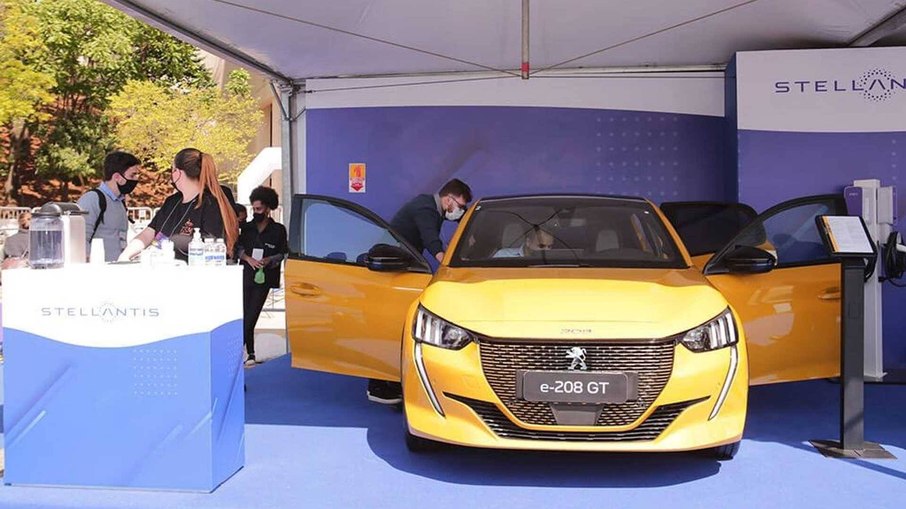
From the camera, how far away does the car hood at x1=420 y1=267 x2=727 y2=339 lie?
3.75 m

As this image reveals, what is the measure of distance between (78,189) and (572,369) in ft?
115

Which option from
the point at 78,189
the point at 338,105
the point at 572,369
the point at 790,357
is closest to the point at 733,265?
the point at 790,357

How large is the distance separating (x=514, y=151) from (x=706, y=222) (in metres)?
2.29

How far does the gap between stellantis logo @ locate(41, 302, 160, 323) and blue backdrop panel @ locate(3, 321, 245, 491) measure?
134 millimetres

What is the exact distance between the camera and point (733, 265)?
474cm

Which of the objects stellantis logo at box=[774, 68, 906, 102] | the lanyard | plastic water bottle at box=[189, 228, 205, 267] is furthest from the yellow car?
stellantis logo at box=[774, 68, 906, 102]

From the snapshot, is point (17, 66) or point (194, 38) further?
point (17, 66)

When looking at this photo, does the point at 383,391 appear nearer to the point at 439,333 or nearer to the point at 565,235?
the point at 565,235

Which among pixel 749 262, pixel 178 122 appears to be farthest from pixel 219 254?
pixel 178 122

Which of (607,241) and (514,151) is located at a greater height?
(514,151)

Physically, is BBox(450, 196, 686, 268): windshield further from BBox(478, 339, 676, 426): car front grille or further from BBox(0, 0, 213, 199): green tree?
BBox(0, 0, 213, 199): green tree

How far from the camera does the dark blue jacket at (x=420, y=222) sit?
598cm

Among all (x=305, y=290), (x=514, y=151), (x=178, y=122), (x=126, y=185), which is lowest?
(x=305, y=290)

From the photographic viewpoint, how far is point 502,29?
6.61m
